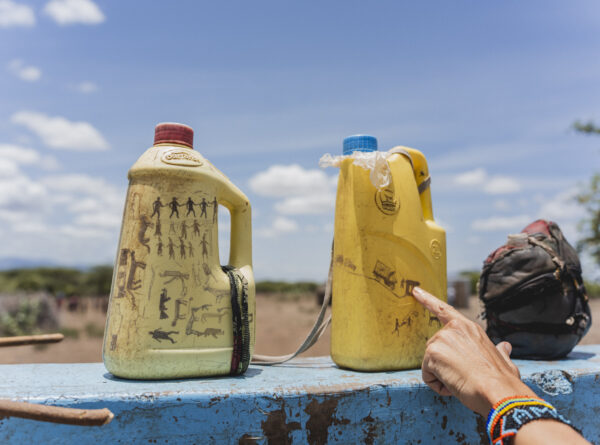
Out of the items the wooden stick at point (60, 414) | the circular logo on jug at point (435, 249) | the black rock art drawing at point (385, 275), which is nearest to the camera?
the wooden stick at point (60, 414)

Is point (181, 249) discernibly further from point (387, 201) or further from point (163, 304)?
point (387, 201)

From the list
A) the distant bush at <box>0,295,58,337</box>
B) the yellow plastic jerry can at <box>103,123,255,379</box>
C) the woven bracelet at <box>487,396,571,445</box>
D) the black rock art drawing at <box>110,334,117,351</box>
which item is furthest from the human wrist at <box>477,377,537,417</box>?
the distant bush at <box>0,295,58,337</box>

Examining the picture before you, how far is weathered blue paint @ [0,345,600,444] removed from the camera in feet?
3.27

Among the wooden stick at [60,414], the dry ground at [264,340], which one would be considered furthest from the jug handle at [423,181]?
the dry ground at [264,340]

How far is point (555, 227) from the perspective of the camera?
178 centimetres

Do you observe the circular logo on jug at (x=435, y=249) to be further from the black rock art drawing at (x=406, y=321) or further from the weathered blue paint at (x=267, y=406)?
the weathered blue paint at (x=267, y=406)

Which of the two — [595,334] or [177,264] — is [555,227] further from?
[595,334]

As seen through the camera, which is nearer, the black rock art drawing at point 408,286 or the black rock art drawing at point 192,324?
the black rock art drawing at point 192,324

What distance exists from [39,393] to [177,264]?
1.39ft

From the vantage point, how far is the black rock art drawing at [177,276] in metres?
1.20

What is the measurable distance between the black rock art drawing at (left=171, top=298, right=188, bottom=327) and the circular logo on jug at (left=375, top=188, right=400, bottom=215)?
0.65 meters

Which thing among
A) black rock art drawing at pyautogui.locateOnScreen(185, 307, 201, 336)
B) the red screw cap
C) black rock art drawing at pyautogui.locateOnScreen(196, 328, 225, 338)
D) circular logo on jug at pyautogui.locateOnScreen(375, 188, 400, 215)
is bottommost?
black rock art drawing at pyautogui.locateOnScreen(196, 328, 225, 338)

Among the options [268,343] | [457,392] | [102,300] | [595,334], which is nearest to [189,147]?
[457,392]

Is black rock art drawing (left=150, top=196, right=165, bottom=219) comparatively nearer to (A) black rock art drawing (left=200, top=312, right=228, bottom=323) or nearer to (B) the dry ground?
(A) black rock art drawing (left=200, top=312, right=228, bottom=323)
